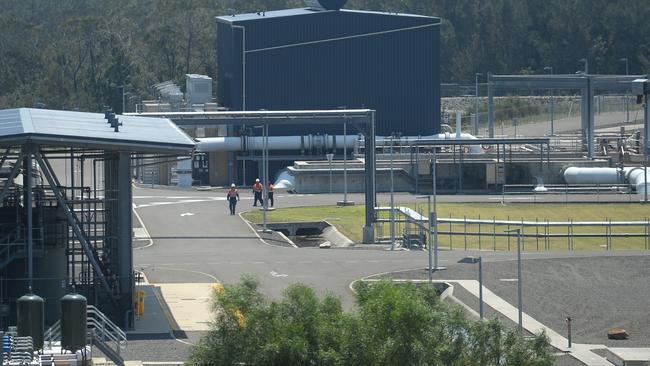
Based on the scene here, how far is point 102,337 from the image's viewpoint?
32.6 m

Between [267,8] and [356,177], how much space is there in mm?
62696

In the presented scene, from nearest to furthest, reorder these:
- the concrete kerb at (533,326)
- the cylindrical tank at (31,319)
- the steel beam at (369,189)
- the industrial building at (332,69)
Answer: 1. the cylindrical tank at (31,319)
2. the concrete kerb at (533,326)
3. the steel beam at (369,189)
4. the industrial building at (332,69)

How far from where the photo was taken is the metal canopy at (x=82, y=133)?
35.6 m

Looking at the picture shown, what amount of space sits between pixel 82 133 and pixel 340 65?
150 feet

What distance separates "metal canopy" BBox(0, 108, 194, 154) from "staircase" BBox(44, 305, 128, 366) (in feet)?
13.2

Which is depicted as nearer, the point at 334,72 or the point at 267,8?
the point at 334,72

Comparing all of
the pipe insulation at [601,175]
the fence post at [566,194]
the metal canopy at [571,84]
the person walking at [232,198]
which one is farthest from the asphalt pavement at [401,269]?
the metal canopy at [571,84]

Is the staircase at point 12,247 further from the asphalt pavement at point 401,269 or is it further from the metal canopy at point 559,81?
the metal canopy at point 559,81

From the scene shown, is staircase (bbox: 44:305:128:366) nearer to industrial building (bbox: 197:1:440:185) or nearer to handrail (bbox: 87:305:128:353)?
handrail (bbox: 87:305:128:353)

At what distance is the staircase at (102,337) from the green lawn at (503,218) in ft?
70.2

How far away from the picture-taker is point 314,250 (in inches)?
2063

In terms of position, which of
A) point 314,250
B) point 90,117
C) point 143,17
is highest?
point 143,17

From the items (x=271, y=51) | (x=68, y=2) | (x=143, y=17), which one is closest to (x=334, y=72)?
(x=271, y=51)

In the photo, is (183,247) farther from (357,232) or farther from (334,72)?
(334,72)
